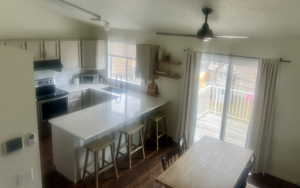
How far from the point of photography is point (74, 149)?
3340 millimetres

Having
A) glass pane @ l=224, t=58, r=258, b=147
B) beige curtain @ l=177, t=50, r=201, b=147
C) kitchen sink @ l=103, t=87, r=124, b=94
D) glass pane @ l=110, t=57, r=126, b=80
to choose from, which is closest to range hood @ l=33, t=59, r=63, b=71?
kitchen sink @ l=103, t=87, r=124, b=94

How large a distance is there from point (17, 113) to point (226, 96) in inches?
129

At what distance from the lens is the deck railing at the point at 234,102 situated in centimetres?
392

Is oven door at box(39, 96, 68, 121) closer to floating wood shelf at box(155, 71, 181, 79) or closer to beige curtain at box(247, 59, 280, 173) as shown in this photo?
floating wood shelf at box(155, 71, 181, 79)

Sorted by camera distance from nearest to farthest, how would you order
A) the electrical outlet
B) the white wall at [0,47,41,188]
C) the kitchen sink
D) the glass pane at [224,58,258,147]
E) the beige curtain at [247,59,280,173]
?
1. the white wall at [0,47,41,188]
2. the electrical outlet
3. the beige curtain at [247,59,280,173]
4. the glass pane at [224,58,258,147]
5. the kitchen sink

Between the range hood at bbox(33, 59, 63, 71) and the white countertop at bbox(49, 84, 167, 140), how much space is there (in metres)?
1.50

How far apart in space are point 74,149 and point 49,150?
A: 4.45 ft

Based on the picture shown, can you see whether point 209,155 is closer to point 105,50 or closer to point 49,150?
point 49,150

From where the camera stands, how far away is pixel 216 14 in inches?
110

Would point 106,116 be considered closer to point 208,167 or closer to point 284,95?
point 208,167

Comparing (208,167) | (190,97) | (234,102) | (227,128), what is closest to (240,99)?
(234,102)

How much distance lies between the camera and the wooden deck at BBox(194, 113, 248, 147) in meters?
4.09

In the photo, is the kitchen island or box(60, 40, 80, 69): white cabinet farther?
box(60, 40, 80, 69): white cabinet

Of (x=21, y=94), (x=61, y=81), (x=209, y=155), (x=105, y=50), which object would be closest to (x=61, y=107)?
(x=61, y=81)
